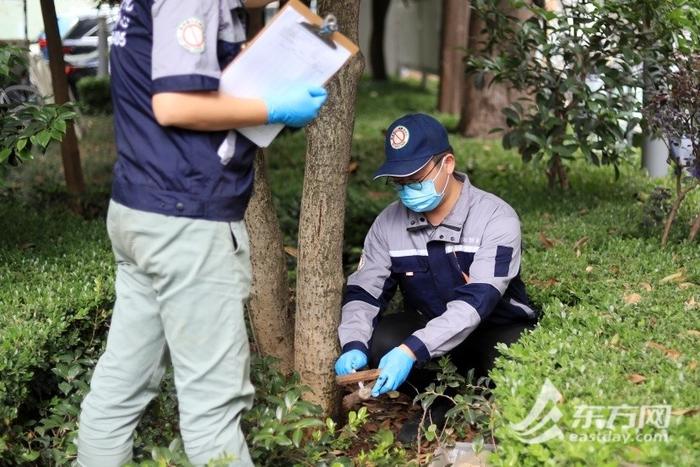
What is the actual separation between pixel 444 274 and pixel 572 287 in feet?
1.97

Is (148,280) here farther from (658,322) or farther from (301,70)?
(658,322)

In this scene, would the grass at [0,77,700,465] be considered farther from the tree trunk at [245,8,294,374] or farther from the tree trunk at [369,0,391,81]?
the tree trunk at [369,0,391,81]

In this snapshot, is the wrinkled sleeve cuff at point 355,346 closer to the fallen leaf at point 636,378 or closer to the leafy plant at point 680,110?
the fallen leaf at point 636,378

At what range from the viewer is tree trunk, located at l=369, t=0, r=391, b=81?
59.9 feet

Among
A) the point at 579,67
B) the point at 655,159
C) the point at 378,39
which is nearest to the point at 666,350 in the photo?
the point at 579,67

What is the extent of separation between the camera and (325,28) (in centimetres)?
269

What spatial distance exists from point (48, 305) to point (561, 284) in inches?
82.7

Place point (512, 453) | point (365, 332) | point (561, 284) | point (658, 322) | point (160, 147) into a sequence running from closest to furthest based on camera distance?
→ point (160, 147) < point (512, 453) < point (658, 322) < point (365, 332) < point (561, 284)

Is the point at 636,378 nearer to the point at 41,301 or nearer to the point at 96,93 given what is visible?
the point at 41,301

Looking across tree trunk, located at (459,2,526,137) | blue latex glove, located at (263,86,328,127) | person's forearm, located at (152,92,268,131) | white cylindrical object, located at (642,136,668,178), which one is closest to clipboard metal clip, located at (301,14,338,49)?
blue latex glove, located at (263,86,328,127)

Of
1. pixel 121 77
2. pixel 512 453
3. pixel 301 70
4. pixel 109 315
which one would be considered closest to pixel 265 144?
pixel 301 70

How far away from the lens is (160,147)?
8.77 feet

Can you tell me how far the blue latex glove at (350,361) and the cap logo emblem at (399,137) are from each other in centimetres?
81

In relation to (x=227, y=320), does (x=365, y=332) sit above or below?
below
